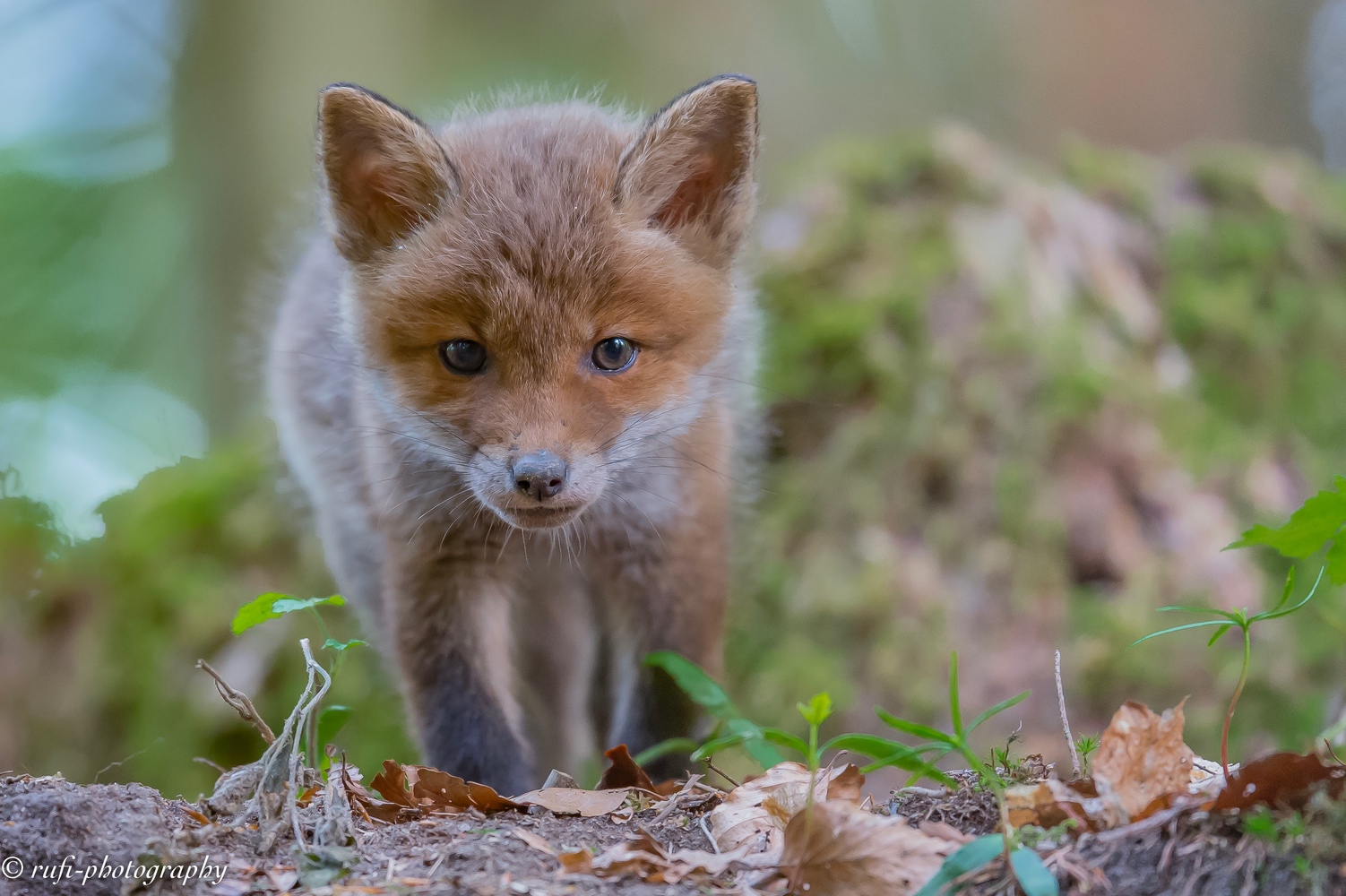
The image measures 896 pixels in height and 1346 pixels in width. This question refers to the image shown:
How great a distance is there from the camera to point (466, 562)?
305 cm

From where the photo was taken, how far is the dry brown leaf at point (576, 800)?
2.11 m

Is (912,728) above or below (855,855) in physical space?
above

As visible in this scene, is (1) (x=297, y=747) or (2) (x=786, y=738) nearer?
(1) (x=297, y=747)

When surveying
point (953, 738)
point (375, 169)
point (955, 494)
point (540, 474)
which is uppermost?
point (375, 169)

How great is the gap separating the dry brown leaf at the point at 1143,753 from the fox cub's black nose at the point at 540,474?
4.40 ft

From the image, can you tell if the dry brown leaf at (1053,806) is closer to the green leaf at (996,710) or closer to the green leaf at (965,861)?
the green leaf at (996,710)

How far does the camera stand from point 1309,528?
165 centimetres

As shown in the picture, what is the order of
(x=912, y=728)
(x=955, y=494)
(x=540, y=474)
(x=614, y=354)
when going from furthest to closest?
(x=955, y=494), (x=614, y=354), (x=540, y=474), (x=912, y=728)

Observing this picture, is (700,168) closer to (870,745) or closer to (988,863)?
(870,745)

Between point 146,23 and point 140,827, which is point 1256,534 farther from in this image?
point 146,23

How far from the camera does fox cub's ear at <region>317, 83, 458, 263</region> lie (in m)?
2.71

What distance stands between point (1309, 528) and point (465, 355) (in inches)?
76.6

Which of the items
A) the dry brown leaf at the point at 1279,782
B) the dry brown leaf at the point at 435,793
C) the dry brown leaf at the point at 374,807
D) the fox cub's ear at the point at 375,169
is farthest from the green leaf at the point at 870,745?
the fox cub's ear at the point at 375,169

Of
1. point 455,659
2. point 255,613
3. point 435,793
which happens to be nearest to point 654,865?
point 435,793
